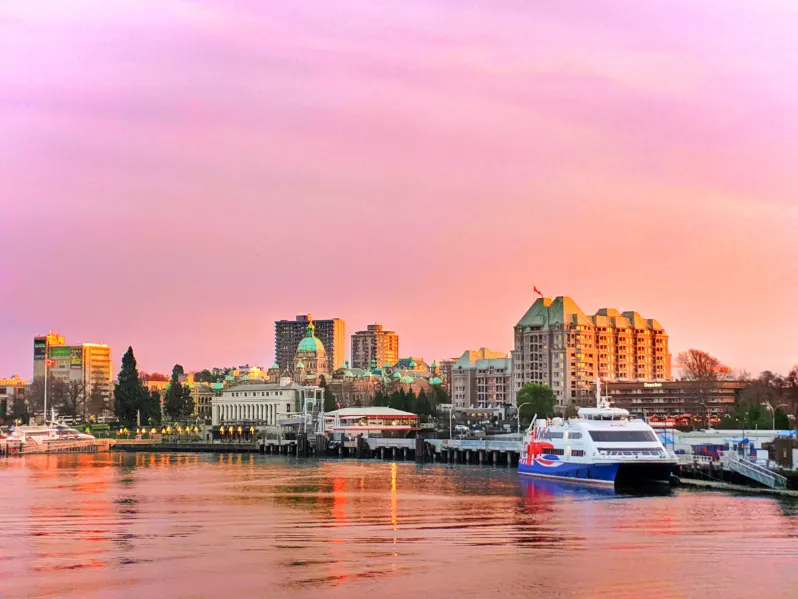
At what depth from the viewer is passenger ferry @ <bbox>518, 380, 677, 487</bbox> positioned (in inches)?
3696

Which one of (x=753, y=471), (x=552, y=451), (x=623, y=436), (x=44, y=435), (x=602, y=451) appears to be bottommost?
(x=44, y=435)

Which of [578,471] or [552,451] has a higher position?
[552,451]

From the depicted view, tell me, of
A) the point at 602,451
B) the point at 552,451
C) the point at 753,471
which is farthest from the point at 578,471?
the point at 753,471

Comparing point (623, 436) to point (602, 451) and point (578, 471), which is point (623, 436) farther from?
point (578, 471)

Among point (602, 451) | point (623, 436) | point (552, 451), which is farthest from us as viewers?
point (552, 451)

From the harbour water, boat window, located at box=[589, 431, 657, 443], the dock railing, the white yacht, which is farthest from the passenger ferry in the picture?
the white yacht

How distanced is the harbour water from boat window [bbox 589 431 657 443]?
549cm

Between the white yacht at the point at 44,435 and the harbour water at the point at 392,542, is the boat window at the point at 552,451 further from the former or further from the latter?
the white yacht at the point at 44,435

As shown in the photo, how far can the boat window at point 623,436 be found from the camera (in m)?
97.0

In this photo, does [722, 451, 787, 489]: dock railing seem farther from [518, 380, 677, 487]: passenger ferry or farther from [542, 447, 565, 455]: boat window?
[542, 447, 565, 455]: boat window

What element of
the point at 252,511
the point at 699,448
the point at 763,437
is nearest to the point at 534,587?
the point at 252,511

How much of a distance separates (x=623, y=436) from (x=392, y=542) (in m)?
39.6

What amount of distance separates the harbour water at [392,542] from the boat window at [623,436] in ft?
18.0

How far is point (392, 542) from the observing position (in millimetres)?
61844
